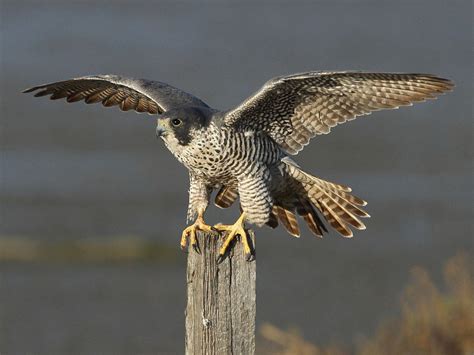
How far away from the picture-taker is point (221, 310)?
229 inches

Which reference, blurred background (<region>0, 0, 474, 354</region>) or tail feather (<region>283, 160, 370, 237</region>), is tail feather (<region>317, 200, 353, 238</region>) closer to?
tail feather (<region>283, 160, 370, 237</region>)

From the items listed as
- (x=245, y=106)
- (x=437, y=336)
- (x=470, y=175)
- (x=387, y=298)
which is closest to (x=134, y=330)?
(x=387, y=298)

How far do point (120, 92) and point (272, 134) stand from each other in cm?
124

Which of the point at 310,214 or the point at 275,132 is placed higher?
the point at 275,132

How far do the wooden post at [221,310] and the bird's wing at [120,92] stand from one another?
1.88 meters

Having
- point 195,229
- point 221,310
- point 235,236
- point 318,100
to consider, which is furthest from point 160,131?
point 221,310

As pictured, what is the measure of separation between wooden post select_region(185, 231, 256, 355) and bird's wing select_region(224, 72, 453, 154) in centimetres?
138

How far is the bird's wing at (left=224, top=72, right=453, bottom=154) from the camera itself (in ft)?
22.3

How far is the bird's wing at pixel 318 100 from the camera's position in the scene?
679cm

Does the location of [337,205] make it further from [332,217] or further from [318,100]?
[318,100]

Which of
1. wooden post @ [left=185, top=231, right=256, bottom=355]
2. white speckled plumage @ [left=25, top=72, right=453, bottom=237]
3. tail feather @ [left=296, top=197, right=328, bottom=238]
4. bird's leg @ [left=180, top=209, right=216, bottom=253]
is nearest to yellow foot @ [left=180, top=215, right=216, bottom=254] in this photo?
bird's leg @ [left=180, top=209, right=216, bottom=253]

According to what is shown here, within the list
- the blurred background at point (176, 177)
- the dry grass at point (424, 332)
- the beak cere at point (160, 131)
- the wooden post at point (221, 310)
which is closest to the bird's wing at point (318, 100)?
the beak cere at point (160, 131)

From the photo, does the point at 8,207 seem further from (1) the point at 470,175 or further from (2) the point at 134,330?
(1) the point at 470,175

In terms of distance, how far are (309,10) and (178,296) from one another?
28.2 feet
